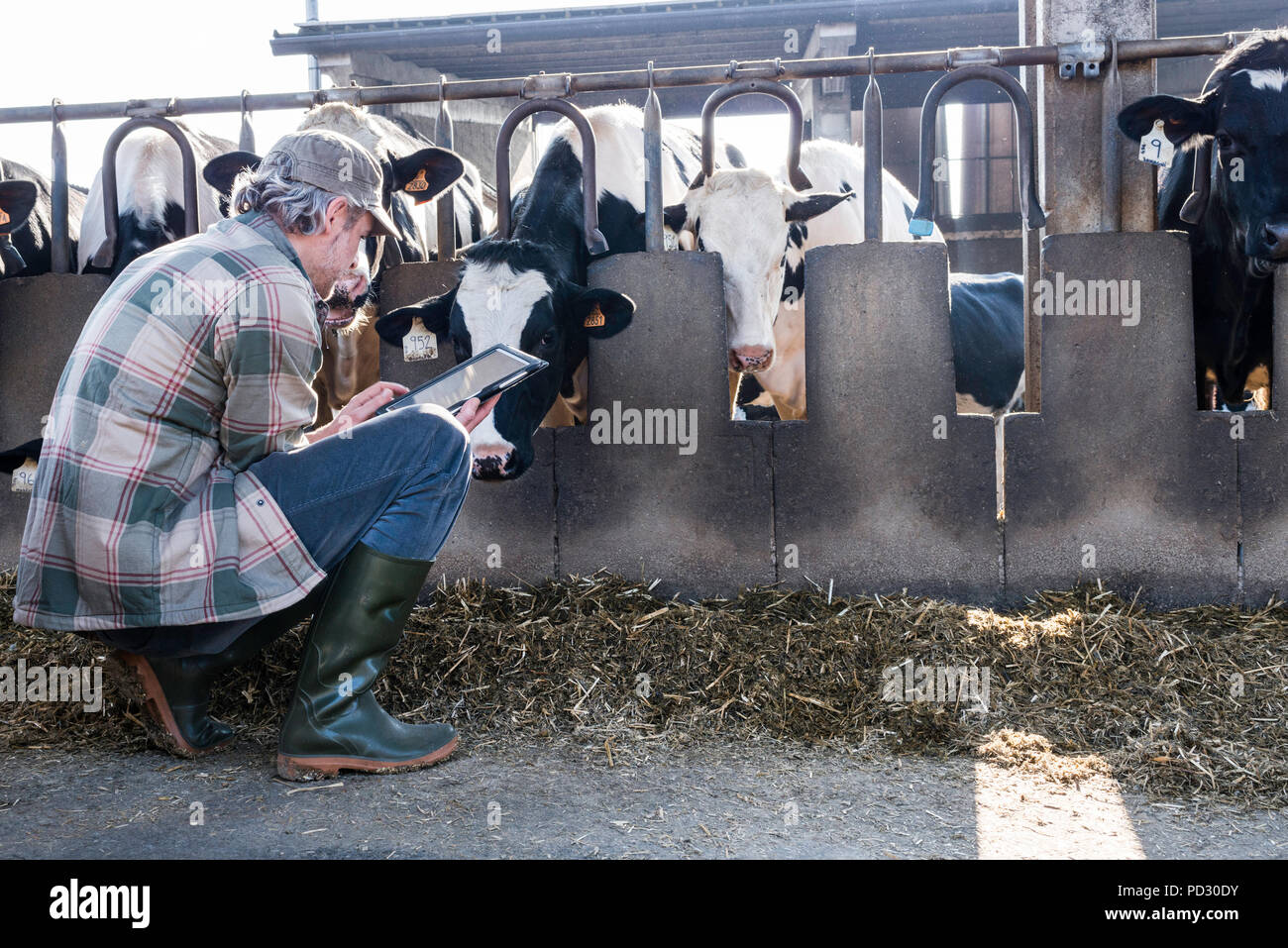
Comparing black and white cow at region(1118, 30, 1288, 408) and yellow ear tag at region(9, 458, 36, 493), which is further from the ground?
black and white cow at region(1118, 30, 1288, 408)

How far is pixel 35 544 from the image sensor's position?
257cm

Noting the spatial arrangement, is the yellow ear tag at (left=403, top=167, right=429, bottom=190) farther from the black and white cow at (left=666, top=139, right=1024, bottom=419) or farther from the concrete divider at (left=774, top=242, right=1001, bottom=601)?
the concrete divider at (left=774, top=242, right=1001, bottom=601)

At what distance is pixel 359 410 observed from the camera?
2961 millimetres

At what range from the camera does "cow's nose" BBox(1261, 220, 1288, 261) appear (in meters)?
3.93

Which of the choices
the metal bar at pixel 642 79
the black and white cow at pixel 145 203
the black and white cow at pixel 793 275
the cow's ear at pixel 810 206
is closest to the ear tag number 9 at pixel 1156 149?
the metal bar at pixel 642 79

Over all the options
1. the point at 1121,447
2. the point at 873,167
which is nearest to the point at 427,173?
the point at 873,167

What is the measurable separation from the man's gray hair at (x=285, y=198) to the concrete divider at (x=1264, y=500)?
10.5 ft

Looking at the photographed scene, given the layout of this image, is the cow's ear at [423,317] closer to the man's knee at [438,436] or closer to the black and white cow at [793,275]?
the black and white cow at [793,275]

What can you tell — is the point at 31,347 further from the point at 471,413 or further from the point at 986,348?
the point at 986,348

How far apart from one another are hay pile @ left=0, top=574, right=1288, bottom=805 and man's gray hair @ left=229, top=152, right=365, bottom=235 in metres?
1.34

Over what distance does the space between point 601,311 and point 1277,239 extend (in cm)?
234

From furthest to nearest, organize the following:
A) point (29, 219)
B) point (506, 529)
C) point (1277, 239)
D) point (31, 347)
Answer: point (29, 219), point (31, 347), point (506, 529), point (1277, 239)

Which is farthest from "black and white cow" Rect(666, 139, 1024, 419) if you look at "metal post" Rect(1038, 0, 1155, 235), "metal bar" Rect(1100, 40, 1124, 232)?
"metal bar" Rect(1100, 40, 1124, 232)

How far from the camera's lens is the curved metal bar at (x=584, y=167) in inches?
171
